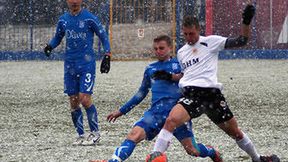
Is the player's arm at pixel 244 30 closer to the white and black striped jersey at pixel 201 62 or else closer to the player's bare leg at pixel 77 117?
the white and black striped jersey at pixel 201 62

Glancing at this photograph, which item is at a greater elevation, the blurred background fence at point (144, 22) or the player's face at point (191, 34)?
the player's face at point (191, 34)

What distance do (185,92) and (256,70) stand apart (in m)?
14.8

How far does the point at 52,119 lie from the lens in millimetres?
12320

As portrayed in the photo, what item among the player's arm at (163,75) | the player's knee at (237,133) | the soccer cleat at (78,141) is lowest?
the soccer cleat at (78,141)

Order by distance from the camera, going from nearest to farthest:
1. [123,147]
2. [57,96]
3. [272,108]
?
[123,147] < [272,108] < [57,96]

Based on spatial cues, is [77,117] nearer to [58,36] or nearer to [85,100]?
[85,100]

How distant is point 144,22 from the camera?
27.6 metres

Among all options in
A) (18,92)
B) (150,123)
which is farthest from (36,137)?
(18,92)

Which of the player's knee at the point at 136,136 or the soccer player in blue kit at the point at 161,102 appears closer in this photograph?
the player's knee at the point at 136,136

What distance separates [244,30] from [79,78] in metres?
3.29

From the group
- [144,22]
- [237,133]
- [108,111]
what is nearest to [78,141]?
[237,133]

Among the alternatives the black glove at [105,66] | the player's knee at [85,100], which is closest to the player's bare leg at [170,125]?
the black glove at [105,66]

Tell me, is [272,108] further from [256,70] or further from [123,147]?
[256,70]

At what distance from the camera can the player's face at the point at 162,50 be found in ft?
25.2
